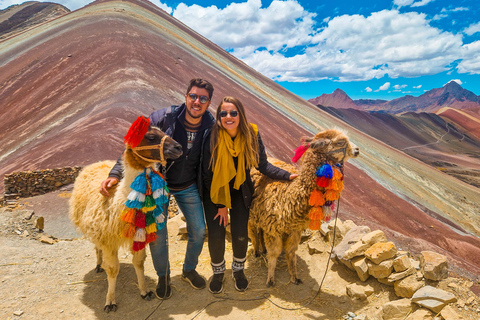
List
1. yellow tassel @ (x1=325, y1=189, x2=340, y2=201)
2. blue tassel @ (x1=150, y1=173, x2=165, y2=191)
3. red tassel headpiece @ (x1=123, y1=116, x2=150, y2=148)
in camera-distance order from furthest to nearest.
A: 1. yellow tassel @ (x1=325, y1=189, x2=340, y2=201)
2. blue tassel @ (x1=150, y1=173, x2=165, y2=191)
3. red tassel headpiece @ (x1=123, y1=116, x2=150, y2=148)

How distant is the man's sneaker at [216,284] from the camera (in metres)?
3.12

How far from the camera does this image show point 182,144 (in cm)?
275

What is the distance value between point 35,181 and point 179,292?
200 inches

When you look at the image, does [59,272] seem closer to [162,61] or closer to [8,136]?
[8,136]

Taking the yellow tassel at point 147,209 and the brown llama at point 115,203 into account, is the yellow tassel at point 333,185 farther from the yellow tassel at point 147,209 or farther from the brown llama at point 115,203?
Result: the yellow tassel at point 147,209

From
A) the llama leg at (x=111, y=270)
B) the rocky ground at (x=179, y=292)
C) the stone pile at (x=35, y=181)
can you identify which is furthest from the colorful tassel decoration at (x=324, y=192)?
the stone pile at (x=35, y=181)

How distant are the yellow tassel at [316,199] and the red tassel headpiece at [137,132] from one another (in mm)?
1742

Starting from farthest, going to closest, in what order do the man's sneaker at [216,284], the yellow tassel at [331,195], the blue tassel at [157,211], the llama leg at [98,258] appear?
1. the llama leg at [98,258]
2. the man's sneaker at [216,284]
3. the yellow tassel at [331,195]
4. the blue tassel at [157,211]

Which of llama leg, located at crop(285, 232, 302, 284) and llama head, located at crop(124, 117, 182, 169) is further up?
llama head, located at crop(124, 117, 182, 169)

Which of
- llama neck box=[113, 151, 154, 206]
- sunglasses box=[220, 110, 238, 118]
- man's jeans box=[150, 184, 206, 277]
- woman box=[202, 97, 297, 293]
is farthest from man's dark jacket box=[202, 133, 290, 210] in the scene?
llama neck box=[113, 151, 154, 206]

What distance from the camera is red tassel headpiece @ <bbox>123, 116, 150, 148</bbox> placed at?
2.36 m

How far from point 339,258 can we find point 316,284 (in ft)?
1.41

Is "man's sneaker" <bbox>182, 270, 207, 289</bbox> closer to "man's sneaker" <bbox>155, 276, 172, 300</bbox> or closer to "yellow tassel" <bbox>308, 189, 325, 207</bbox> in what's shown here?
"man's sneaker" <bbox>155, 276, 172, 300</bbox>

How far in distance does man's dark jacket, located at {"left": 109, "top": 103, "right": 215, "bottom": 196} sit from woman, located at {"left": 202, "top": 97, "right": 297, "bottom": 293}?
96mm
